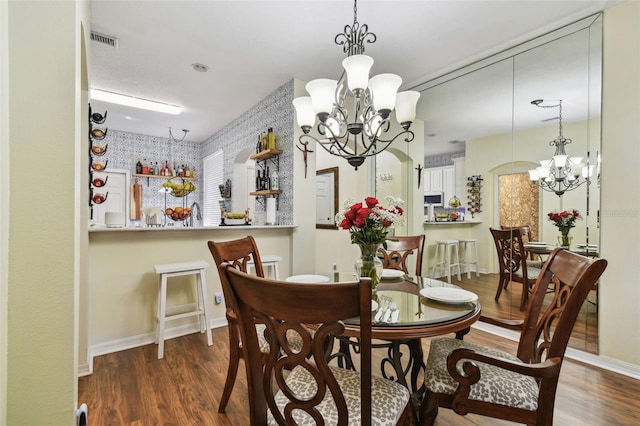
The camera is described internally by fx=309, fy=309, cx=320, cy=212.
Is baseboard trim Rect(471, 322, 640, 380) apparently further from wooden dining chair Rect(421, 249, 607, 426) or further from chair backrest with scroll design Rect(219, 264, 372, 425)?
chair backrest with scroll design Rect(219, 264, 372, 425)

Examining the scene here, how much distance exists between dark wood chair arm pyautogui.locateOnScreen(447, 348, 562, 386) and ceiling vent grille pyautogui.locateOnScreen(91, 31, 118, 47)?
138 inches

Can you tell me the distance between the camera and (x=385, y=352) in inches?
99.8

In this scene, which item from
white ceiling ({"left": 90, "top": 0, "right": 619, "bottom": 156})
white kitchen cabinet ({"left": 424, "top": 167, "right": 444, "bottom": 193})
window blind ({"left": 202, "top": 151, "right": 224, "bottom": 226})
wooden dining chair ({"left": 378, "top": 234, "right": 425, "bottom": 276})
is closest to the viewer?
white ceiling ({"left": 90, "top": 0, "right": 619, "bottom": 156})

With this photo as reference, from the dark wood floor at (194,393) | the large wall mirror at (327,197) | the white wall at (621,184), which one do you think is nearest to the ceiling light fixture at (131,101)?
the large wall mirror at (327,197)

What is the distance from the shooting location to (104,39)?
107 inches

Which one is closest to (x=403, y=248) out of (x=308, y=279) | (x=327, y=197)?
(x=308, y=279)

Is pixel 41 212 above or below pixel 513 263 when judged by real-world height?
above

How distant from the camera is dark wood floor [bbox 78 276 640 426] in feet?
5.67

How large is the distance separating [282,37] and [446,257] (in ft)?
10.00

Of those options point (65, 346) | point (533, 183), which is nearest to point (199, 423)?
point (65, 346)

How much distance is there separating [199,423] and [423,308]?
1373 mm

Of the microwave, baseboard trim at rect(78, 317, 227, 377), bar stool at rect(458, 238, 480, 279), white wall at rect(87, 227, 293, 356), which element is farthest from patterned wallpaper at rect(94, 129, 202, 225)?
bar stool at rect(458, 238, 480, 279)

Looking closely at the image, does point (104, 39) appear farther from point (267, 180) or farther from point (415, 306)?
point (415, 306)

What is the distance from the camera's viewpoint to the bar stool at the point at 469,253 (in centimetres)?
354
